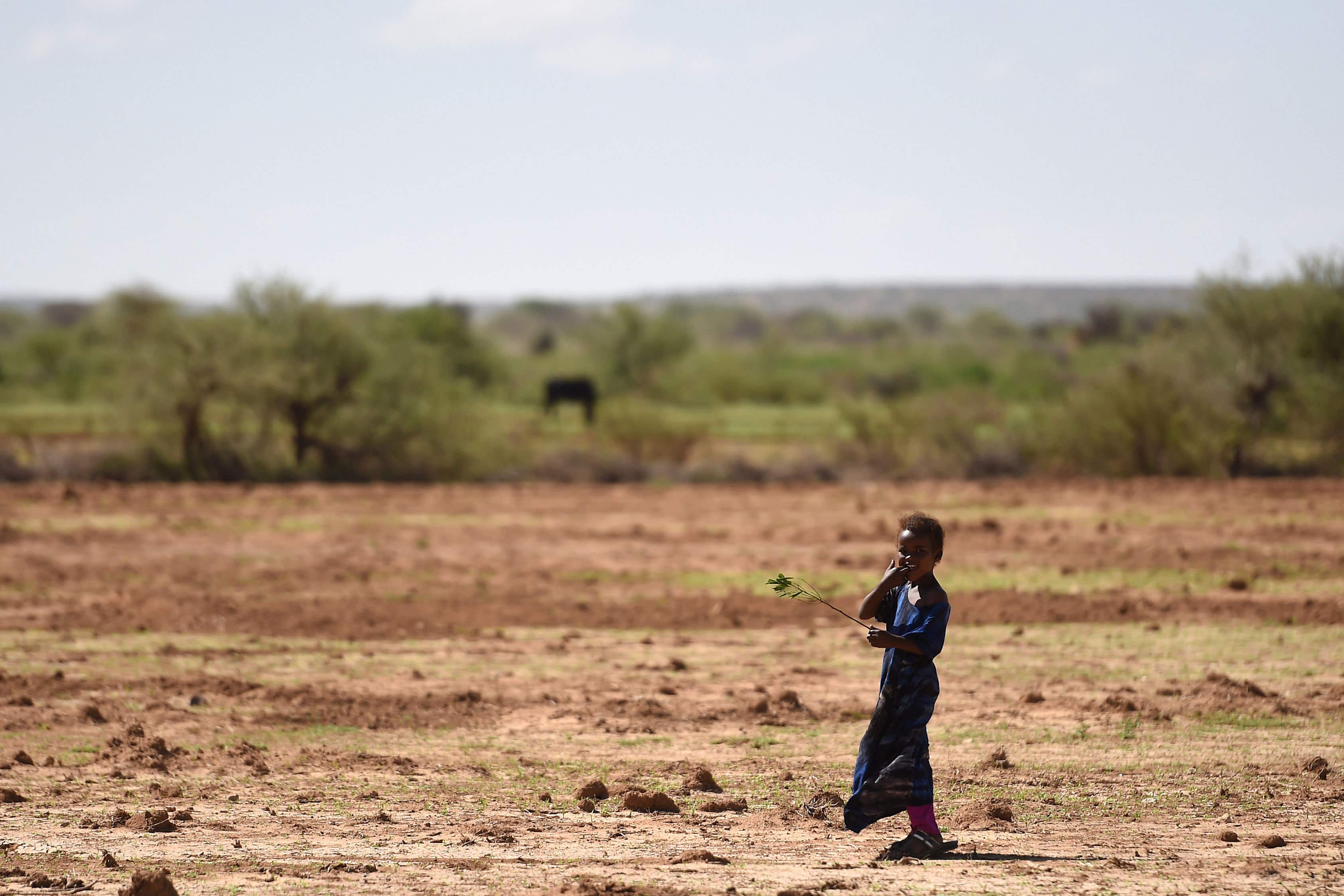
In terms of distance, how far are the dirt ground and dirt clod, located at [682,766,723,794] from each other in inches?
1.5

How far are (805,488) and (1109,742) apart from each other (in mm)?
18553

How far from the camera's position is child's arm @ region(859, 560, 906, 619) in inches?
237

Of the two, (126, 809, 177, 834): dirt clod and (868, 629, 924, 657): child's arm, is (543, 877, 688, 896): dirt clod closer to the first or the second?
(868, 629, 924, 657): child's arm

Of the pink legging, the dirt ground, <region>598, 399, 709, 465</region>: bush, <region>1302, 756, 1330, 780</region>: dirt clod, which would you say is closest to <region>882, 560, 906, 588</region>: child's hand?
the pink legging

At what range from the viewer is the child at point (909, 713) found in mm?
Answer: 5906

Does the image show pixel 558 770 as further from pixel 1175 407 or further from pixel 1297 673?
pixel 1175 407

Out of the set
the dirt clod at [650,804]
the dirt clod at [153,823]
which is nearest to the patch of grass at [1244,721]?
the dirt clod at [650,804]

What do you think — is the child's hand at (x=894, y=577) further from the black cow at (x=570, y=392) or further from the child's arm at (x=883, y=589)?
the black cow at (x=570, y=392)

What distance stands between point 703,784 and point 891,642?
201cm

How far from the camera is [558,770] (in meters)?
8.02

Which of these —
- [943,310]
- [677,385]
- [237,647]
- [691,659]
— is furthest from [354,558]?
[943,310]

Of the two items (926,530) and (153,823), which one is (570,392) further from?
(926,530)

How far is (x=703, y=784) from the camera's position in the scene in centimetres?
743

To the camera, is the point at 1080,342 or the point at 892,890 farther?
the point at 1080,342
